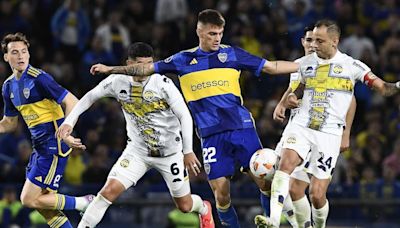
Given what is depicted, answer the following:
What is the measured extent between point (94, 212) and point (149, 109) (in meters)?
1.31

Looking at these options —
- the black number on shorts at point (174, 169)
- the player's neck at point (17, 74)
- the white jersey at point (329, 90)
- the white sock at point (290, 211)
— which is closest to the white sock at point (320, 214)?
the white sock at point (290, 211)

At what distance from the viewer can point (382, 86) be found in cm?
1301

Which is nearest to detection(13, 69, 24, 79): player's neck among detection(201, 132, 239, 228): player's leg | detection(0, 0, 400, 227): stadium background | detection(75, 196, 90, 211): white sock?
detection(75, 196, 90, 211): white sock

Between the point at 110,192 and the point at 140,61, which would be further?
the point at 110,192

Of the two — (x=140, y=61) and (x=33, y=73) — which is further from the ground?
(x=140, y=61)

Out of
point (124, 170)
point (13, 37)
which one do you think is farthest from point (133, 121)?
point (13, 37)

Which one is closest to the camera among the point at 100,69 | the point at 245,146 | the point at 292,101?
the point at 100,69

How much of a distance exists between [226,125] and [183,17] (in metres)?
8.96

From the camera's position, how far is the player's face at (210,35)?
13.4 m

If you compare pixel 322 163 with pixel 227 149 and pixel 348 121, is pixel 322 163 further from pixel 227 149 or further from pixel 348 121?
pixel 227 149

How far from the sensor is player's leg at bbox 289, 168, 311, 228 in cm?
1361

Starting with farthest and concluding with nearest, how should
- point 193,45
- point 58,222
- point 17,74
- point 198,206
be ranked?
point 193,45, point 58,222, point 198,206, point 17,74

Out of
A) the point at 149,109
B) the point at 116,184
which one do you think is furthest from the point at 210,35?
the point at 116,184

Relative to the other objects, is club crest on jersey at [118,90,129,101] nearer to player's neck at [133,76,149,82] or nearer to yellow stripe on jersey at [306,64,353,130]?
player's neck at [133,76,149,82]
